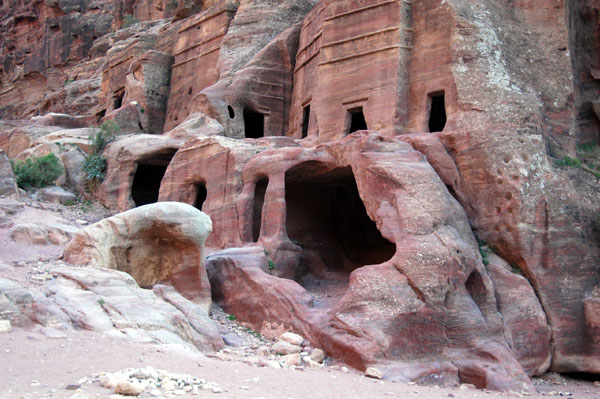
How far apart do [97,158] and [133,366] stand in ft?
63.3

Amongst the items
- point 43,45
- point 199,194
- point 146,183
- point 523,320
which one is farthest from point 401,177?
point 43,45

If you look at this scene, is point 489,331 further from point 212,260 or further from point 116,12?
point 116,12

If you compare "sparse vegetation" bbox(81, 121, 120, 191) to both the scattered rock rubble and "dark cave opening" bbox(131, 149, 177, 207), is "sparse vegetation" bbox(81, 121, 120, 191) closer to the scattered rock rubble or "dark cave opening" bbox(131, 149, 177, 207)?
"dark cave opening" bbox(131, 149, 177, 207)

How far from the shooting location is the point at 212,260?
15781mm

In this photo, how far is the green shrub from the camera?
23688mm

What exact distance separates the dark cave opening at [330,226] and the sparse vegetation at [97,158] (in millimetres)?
10012

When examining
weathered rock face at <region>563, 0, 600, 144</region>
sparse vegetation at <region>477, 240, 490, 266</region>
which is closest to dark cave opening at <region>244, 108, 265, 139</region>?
weathered rock face at <region>563, 0, 600, 144</region>

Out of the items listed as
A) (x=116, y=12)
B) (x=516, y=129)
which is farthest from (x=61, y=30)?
(x=516, y=129)

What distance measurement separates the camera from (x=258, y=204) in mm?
19125

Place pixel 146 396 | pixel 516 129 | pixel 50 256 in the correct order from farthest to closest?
pixel 516 129 < pixel 50 256 < pixel 146 396

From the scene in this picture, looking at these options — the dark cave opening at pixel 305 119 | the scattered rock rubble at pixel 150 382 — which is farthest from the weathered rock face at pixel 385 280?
the dark cave opening at pixel 305 119

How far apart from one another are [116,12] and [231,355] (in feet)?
135

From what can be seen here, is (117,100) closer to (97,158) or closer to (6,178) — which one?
(97,158)

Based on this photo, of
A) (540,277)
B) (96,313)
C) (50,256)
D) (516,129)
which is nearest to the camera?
(96,313)
